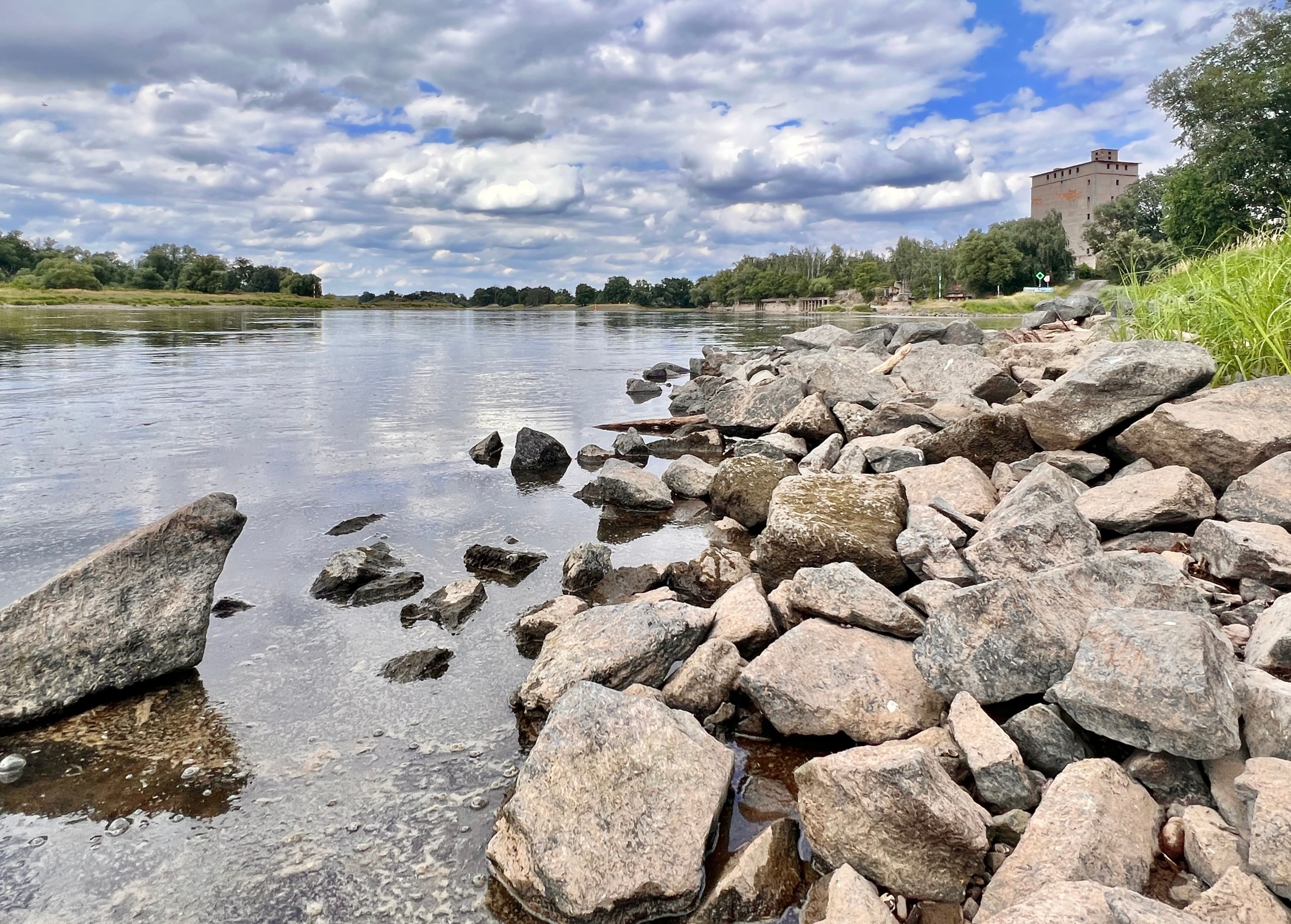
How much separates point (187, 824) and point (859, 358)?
12.9 m

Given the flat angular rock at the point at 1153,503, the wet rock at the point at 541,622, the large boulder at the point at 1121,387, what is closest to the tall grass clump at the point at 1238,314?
the large boulder at the point at 1121,387

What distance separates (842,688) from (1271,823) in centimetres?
204

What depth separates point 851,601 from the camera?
4.92 meters

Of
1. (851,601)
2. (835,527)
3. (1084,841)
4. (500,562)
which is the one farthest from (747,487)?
(1084,841)

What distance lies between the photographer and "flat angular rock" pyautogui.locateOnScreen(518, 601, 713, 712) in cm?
482

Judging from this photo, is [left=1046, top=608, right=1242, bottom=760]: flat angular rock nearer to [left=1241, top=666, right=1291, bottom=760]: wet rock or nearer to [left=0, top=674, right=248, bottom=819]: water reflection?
[left=1241, top=666, right=1291, bottom=760]: wet rock

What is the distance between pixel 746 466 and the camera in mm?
8922

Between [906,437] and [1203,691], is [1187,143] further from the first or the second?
[1203,691]

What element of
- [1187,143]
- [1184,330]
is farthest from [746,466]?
[1187,143]

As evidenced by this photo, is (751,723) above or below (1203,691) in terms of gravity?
below

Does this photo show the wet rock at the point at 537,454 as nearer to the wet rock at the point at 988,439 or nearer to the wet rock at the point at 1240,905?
the wet rock at the point at 988,439

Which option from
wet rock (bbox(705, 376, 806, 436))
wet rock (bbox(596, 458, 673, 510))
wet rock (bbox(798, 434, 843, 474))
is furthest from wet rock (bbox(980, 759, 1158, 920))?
wet rock (bbox(705, 376, 806, 436))

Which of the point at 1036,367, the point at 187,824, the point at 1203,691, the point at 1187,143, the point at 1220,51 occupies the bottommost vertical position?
the point at 187,824

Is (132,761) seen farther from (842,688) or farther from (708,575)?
(708,575)
